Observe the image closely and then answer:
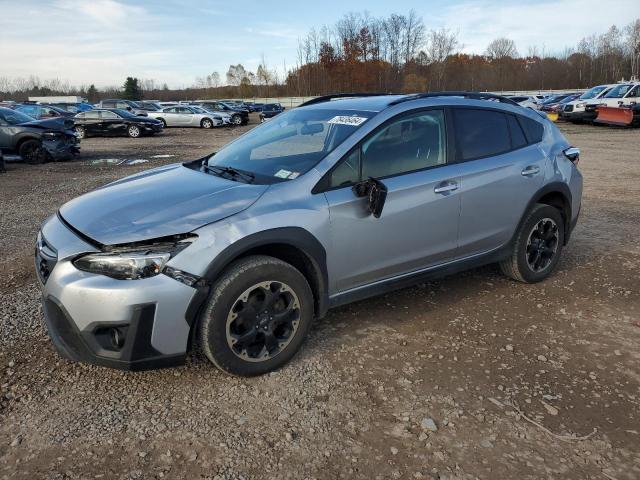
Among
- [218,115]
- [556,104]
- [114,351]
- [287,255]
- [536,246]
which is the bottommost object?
[114,351]

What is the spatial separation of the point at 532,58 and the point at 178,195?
342 ft

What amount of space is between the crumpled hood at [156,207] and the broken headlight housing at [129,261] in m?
0.06

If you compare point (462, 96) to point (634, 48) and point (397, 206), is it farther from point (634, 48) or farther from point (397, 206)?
point (634, 48)

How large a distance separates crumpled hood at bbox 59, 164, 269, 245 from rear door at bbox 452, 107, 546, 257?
5.66ft

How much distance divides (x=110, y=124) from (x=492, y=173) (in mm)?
22744

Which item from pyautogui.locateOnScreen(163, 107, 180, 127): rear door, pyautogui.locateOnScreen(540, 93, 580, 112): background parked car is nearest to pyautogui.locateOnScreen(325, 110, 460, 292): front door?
pyautogui.locateOnScreen(540, 93, 580, 112): background parked car

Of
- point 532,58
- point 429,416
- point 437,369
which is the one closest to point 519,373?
point 437,369

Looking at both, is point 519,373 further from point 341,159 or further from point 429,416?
point 341,159

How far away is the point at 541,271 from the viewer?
4.81 metres

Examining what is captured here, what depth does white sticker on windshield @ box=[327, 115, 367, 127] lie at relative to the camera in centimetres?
370

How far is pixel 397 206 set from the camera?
11.9 ft

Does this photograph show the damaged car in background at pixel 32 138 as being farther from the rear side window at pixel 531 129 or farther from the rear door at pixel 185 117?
the rear door at pixel 185 117

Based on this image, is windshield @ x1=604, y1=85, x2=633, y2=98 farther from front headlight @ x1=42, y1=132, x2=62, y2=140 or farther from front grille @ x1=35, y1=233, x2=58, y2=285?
front grille @ x1=35, y1=233, x2=58, y2=285

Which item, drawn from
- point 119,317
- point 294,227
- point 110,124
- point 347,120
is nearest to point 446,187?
point 347,120
